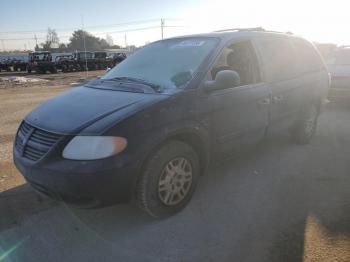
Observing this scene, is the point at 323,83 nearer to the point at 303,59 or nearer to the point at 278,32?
the point at 303,59

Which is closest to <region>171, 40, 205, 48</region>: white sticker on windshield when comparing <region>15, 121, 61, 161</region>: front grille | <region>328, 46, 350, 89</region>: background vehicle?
<region>15, 121, 61, 161</region>: front grille

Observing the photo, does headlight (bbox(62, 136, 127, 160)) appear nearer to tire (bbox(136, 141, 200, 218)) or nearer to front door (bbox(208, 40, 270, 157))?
tire (bbox(136, 141, 200, 218))

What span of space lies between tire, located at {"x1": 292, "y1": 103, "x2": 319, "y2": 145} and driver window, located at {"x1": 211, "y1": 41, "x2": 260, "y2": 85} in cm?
163

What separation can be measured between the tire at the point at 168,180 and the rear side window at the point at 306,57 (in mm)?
2830

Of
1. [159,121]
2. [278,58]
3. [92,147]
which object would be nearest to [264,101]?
[278,58]

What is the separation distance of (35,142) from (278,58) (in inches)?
132

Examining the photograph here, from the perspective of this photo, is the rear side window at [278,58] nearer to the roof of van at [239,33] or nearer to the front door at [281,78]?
the front door at [281,78]

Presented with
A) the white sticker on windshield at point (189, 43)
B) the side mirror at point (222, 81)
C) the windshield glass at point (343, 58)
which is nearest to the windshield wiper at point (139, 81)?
the side mirror at point (222, 81)

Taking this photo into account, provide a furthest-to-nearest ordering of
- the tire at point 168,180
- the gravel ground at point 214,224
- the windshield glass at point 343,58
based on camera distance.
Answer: the windshield glass at point 343,58 < the tire at point 168,180 < the gravel ground at point 214,224

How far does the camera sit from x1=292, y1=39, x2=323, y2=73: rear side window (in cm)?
536

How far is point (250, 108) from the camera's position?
13.4ft

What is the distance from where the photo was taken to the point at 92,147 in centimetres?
281

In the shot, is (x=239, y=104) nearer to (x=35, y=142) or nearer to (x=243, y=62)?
(x=243, y=62)

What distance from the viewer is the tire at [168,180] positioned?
3.12m
